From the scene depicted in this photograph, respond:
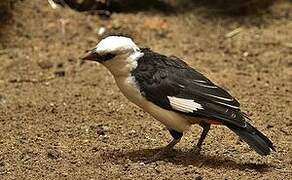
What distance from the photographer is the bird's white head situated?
Result: 10.0 ft

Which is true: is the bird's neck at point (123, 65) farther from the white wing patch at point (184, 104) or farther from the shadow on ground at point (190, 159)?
the shadow on ground at point (190, 159)

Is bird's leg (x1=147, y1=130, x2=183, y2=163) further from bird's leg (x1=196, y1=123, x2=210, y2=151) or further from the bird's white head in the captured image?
the bird's white head

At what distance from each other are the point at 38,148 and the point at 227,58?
2.19 metres

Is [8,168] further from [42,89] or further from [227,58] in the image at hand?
[227,58]

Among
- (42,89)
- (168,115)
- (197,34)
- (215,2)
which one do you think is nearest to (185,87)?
(168,115)

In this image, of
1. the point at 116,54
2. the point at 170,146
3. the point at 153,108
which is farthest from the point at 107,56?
the point at 170,146

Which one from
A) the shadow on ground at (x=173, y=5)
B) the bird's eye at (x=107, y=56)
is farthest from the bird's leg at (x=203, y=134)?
the shadow on ground at (x=173, y=5)

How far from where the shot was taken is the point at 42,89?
4.42 metres

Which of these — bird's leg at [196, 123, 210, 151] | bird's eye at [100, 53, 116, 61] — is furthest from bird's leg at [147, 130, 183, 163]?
bird's eye at [100, 53, 116, 61]

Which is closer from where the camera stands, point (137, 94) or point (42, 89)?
point (137, 94)

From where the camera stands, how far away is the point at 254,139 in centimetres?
307

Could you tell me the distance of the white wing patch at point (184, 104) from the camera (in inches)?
121

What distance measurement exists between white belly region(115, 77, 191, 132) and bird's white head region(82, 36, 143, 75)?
0.07 meters

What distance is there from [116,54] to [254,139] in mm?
815
